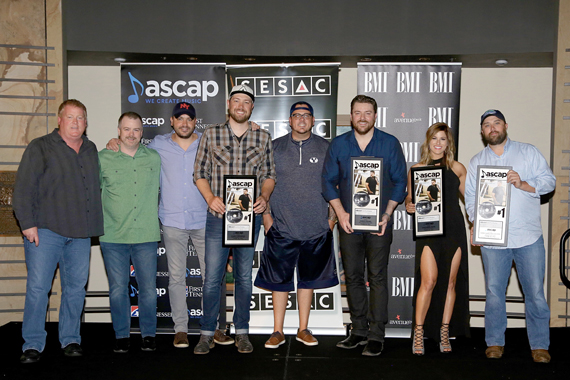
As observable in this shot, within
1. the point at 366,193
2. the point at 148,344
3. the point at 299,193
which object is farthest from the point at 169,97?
the point at 148,344

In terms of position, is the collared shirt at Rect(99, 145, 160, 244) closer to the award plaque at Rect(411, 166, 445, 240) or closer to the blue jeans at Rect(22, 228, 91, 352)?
the blue jeans at Rect(22, 228, 91, 352)

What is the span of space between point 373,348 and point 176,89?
10.2 ft

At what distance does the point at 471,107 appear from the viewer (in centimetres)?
526

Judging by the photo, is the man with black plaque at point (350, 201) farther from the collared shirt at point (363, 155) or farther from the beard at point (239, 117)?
the beard at point (239, 117)

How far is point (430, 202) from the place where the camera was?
11.7ft

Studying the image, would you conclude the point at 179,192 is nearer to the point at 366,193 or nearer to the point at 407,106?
the point at 366,193

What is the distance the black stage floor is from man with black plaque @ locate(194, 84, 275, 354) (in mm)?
243

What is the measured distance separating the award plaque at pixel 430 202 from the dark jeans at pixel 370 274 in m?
0.28

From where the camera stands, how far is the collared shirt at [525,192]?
11.1ft

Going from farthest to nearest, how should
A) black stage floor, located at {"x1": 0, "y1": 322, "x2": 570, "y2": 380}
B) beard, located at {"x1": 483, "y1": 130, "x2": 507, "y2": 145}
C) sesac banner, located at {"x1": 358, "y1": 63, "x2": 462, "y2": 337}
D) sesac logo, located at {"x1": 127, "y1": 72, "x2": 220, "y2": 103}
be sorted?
sesac logo, located at {"x1": 127, "y1": 72, "x2": 220, "y2": 103} < sesac banner, located at {"x1": 358, "y1": 63, "x2": 462, "y2": 337} < beard, located at {"x1": 483, "y1": 130, "x2": 507, "y2": 145} < black stage floor, located at {"x1": 0, "y1": 322, "x2": 570, "y2": 380}

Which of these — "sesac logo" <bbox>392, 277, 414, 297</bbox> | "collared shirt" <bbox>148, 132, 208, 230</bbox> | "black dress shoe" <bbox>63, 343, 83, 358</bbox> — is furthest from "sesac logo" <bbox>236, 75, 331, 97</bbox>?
"black dress shoe" <bbox>63, 343, 83, 358</bbox>

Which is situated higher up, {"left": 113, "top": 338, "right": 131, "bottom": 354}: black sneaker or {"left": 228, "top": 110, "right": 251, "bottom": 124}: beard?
{"left": 228, "top": 110, "right": 251, "bottom": 124}: beard

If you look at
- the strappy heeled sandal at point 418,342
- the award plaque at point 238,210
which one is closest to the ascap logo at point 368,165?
the award plaque at point 238,210

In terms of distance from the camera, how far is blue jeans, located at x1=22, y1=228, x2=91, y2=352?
3.42 metres
